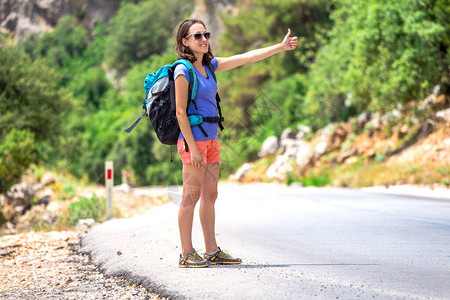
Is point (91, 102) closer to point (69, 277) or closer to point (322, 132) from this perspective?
point (322, 132)

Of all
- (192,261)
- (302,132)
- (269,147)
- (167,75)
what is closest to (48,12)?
(269,147)

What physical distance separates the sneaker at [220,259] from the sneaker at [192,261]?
6.0 inches

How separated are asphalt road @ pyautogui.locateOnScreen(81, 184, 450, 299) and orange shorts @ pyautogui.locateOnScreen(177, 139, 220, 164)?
0.64 meters

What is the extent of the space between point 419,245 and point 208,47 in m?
3.62

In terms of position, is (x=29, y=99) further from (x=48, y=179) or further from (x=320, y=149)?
(x=320, y=149)

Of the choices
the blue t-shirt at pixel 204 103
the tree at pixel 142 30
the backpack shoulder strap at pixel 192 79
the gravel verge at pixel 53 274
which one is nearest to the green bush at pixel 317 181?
the gravel verge at pixel 53 274

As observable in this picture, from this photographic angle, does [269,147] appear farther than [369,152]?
Yes

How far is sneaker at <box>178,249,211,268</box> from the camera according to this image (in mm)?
5746

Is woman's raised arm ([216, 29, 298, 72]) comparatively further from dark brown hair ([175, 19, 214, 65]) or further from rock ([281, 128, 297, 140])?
rock ([281, 128, 297, 140])

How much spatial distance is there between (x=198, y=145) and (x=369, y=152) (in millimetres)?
21036

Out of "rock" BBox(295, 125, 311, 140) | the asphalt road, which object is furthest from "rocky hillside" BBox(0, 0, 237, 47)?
the asphalt road

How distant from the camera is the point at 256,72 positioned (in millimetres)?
43000

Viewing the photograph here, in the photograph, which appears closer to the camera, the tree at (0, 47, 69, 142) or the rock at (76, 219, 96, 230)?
the rock at (76, 219, 96, 230)

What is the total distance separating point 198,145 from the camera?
18.2 ft
